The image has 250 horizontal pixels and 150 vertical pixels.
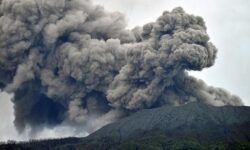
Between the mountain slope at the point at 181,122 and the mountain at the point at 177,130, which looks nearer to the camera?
the mountain at the point at 177,130

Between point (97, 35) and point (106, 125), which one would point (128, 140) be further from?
point (97, 35)

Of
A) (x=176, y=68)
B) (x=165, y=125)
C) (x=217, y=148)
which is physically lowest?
(x=217, y=148)

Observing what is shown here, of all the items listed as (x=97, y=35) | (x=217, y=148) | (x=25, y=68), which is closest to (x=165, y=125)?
(x=217, y=148)

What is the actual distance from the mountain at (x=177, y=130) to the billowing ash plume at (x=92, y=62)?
5.11 ft

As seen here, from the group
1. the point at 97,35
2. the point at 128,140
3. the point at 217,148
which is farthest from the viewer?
the point at 97,35

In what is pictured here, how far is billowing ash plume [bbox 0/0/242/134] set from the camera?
67.1 m

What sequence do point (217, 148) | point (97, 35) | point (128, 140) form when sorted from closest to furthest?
point (217, 148)
point (128, 140)
point (97, 35)

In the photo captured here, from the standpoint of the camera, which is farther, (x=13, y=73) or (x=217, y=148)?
(x=13, y=73)

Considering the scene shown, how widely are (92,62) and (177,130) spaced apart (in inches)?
565

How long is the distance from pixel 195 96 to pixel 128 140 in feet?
35.4

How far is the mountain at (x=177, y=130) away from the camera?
65875 mm

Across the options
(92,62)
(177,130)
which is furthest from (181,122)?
(92,62)

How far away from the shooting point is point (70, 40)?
237 feet

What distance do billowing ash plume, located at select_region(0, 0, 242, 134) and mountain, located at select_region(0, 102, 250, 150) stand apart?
5.11ft
